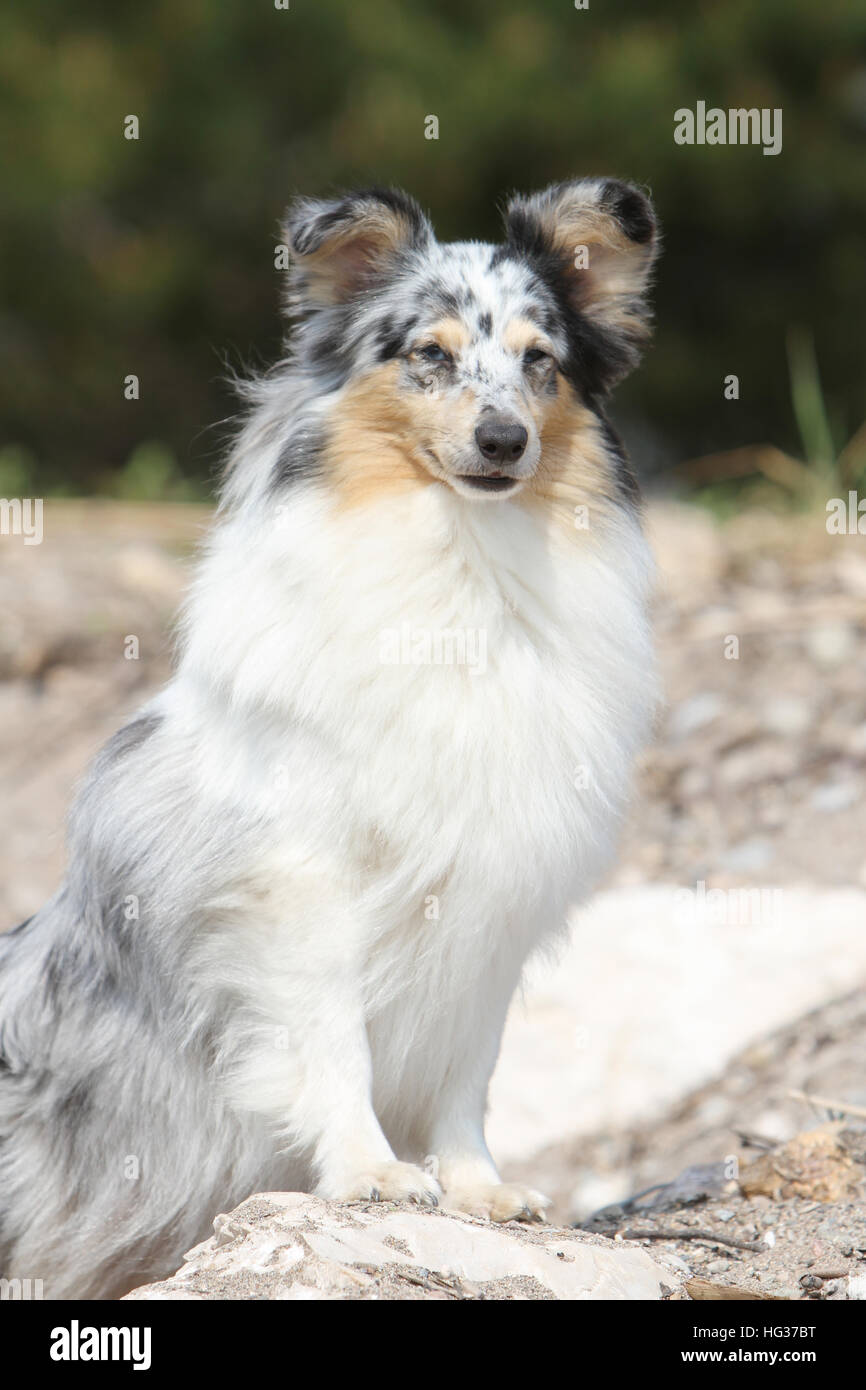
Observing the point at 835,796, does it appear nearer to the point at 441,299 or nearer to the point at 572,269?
the point at 572,269

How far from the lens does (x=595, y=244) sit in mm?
4059

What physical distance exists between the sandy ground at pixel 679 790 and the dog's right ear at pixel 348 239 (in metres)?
1.23

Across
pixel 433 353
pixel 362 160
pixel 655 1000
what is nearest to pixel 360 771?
pixel 433 353

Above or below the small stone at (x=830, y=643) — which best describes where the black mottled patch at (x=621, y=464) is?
above

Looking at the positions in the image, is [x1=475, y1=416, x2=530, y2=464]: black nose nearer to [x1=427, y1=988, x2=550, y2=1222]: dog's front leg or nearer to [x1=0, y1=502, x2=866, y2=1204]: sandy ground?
[x1=427, y1=988, x2=550, y2=1222]: dog's front leg

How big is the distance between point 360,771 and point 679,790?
12.2ft

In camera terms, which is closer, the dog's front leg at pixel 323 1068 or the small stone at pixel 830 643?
the dog's front leg at pixel 323 1068

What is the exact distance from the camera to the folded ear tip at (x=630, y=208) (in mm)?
3977

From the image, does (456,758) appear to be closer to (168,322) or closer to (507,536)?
(507,536)

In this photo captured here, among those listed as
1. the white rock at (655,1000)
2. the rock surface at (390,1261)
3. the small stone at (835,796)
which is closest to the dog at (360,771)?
the rock surface at (390,1261)

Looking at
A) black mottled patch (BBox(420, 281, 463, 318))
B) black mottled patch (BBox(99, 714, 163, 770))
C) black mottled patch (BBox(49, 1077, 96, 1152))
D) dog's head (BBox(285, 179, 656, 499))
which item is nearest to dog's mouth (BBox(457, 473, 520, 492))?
dog's head (BBox(285, 179, 656, 499))

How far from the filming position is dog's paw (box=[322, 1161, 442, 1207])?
336cm

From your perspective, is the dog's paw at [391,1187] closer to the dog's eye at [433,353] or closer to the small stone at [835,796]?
the dog's eye at [433,353]

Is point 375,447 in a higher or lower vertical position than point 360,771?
higher
